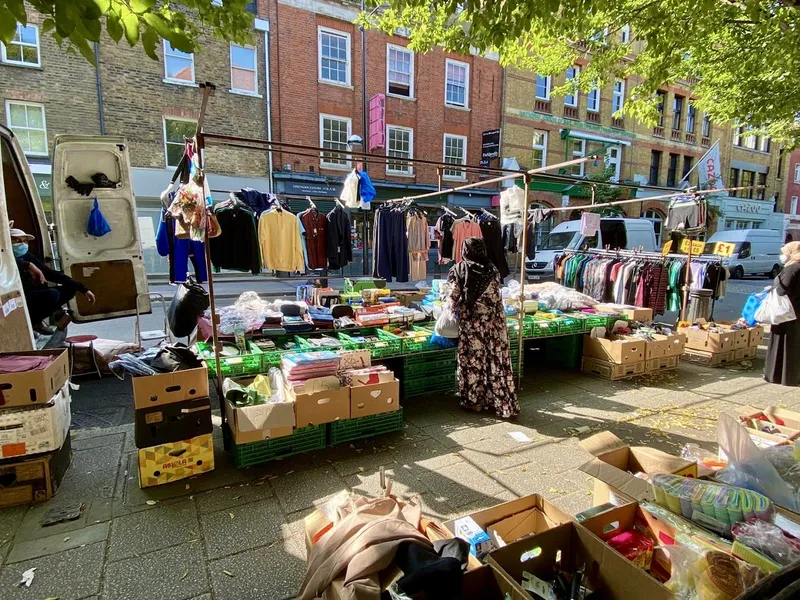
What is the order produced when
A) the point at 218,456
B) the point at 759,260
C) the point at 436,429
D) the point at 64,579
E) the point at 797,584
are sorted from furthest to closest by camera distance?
the point at 759,260, the point at 436,429, the point at 218,456, the point at 64,579, the point at 797,584

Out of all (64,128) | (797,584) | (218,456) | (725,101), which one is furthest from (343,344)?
(64,128)

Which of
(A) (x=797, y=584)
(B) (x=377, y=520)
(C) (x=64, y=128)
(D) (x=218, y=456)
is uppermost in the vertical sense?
(C) (x=64, y=128)

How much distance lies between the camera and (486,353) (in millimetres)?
4844

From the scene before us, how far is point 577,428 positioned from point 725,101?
7436 mm

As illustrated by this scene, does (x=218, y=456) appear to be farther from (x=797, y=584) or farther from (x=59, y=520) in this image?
(x=797, y=584)

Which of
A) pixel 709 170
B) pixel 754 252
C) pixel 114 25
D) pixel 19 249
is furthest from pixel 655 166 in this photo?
pixel 114 25

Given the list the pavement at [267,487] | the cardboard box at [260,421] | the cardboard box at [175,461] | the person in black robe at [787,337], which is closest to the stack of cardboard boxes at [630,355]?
the pavement at [267,487]

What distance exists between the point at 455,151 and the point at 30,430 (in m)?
18.1

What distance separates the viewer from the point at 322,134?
16203 mm

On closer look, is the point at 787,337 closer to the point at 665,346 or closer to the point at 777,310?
the point at 777,310

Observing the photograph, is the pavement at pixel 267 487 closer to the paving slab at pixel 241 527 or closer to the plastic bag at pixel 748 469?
the paving slab at pixel 241 527

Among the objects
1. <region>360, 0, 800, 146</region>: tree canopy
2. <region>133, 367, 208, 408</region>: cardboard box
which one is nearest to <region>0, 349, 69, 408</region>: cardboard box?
<region>133, 367, 208, 408</region>: cardboard box

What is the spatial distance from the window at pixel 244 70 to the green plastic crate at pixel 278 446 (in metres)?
14.2

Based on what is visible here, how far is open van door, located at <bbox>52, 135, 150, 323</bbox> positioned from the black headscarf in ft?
16.0
